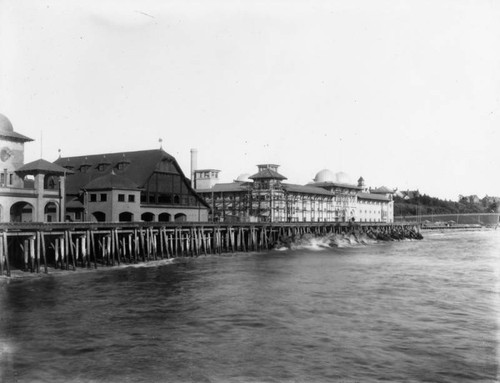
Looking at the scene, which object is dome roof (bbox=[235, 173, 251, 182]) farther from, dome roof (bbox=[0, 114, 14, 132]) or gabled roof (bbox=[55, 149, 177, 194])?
dome roof (bbox=[0, 114, 14, 132])

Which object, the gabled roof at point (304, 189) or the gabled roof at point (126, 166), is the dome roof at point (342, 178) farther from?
the gabled roof at point (126, 166)

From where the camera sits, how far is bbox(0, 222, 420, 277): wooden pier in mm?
36688

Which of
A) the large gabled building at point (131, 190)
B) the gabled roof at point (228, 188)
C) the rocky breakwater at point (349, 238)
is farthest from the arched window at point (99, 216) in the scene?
the gabled roof at point (228, 188)

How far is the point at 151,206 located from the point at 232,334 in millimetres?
37747

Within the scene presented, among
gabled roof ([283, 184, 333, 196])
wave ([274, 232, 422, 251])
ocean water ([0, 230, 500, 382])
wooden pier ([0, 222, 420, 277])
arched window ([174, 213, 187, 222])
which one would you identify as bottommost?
ocean water ([0, 230, 500, 382])

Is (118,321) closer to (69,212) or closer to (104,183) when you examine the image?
(104,183)

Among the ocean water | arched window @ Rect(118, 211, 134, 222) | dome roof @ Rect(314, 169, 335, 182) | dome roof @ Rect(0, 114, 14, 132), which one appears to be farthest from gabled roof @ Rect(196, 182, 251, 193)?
the ocean water

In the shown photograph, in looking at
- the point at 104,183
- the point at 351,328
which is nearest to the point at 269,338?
the point at 351,328

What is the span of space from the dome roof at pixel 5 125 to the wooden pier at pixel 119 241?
11.7 metres

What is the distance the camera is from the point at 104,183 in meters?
52.1

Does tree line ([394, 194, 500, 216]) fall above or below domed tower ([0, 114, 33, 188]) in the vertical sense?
below

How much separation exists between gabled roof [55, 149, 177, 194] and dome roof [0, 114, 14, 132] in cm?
1146

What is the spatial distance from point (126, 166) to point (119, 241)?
15.5 meters

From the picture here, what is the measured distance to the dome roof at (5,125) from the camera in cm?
4734
